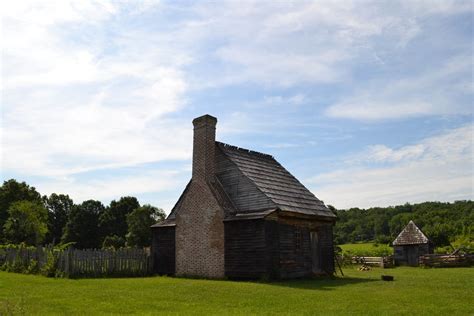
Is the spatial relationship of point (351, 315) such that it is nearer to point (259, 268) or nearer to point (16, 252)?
point (259, 268)

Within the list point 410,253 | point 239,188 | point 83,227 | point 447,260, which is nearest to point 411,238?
point 410,253

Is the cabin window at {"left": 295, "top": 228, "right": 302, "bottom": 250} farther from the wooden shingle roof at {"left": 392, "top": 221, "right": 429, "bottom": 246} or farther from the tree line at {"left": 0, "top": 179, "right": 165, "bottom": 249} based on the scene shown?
the tree line at {"left": 0, "top": 179, "right": 165, "bottom": 249}

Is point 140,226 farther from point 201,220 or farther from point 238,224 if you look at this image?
point 238,224

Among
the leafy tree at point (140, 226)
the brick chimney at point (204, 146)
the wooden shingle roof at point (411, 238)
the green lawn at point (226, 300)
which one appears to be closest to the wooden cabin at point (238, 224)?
the brick chimney at point (204, 146)

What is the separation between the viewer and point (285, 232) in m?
22.7

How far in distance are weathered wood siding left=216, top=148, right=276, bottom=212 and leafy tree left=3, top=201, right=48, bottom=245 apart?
131ft

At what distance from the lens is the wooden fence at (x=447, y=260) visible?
38.0m

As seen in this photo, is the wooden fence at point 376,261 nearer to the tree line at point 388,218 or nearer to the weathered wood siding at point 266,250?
the weathered wood siding at point 266,250

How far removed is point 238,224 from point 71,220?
56.4 metres

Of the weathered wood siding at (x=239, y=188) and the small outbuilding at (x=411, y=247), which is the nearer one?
the weathered wood siding at (x=239, y=188)

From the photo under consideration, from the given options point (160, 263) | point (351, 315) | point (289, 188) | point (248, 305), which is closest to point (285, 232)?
point (289, 188)

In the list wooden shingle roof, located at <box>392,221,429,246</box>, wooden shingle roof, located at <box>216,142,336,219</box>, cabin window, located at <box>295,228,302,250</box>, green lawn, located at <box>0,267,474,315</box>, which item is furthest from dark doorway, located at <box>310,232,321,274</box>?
wooden shingle roof, located at <box>392,221,429,246</box>

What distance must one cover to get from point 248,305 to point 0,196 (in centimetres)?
6273

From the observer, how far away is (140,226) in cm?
6594
